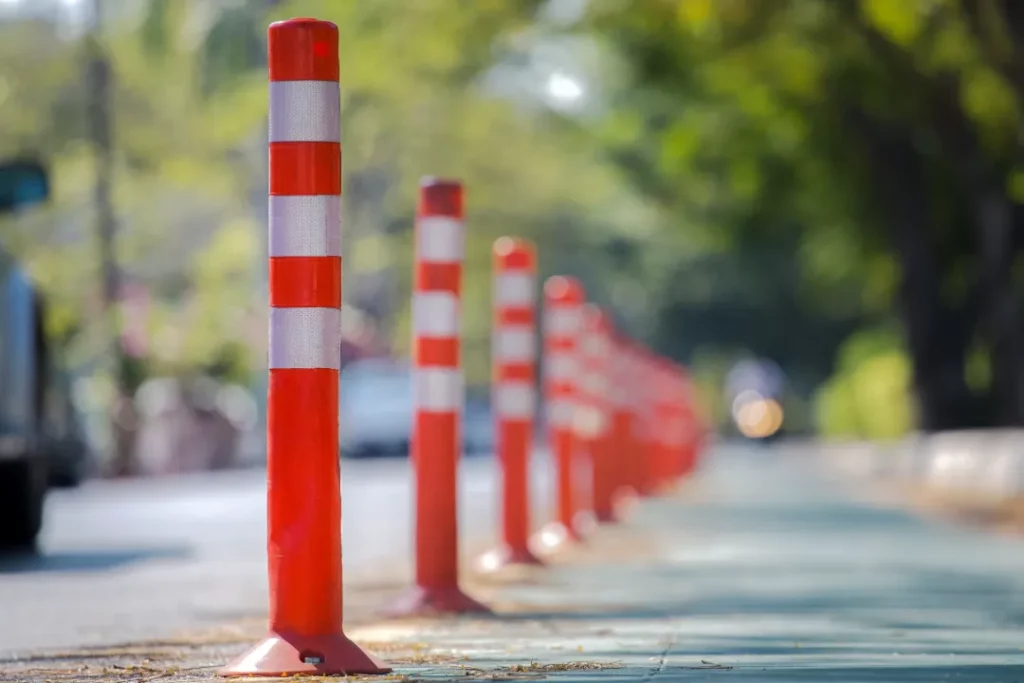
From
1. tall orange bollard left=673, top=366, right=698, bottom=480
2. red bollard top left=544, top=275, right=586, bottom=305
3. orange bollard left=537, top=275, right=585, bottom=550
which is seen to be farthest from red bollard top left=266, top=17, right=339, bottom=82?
tall orange bollard left=673, top=366, right=698, bottom=480

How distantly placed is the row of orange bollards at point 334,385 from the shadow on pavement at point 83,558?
2.28 metres

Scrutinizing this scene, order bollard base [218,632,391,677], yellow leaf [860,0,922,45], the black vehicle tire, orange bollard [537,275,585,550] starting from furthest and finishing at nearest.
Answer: yellow leaf [860,0,922,45] → orange bollard [537,275,585,550] → the black vehicle tire → bollard base [218,632,391,677]

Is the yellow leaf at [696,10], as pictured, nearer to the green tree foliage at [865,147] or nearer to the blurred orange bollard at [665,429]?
Result: the green tree foliage at [865,147]

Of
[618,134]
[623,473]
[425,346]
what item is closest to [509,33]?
[623,473]

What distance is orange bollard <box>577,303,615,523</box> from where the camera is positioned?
18969mm

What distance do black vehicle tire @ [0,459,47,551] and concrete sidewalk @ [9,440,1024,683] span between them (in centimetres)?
343

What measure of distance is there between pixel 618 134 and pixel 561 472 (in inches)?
1039

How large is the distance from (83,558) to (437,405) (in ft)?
18.2

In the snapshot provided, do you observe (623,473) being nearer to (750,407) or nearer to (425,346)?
(425,346)

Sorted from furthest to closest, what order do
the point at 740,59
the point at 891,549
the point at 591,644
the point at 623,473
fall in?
the point at 740,59 < the point at 623,473 < the point at 891,549 < the point at 591,644

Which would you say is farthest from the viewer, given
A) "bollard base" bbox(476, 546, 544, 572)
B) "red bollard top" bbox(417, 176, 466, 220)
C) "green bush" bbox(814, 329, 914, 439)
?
"green bush" bbox(814, 329, 914, 439)

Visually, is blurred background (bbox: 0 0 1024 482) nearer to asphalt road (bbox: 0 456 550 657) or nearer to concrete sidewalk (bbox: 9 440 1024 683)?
asphalt road (bbox: 0 456 550 657)

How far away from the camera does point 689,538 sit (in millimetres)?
17828

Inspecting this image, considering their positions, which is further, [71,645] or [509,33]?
[509,33]
